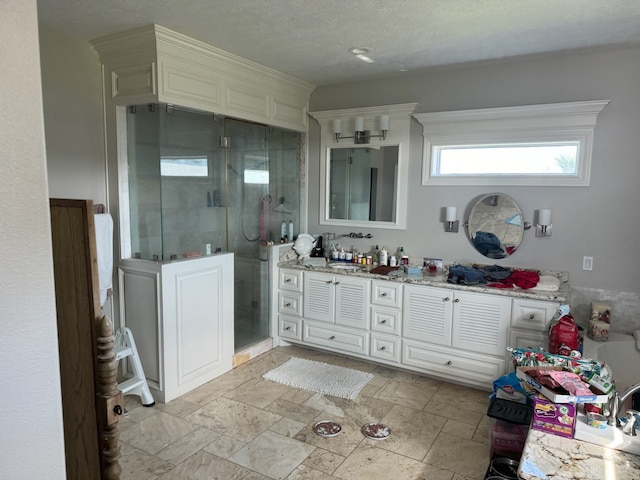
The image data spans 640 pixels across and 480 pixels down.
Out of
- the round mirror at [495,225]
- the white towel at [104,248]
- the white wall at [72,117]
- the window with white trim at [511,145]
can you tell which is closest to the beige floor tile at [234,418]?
the white towel at [104,248]

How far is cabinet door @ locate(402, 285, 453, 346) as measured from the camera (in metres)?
3.55

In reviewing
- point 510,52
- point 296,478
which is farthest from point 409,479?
point 510,52

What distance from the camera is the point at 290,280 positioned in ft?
14.0

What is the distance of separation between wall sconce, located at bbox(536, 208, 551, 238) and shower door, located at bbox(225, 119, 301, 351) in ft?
7.60

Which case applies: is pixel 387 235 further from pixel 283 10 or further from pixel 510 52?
pixel 283 10

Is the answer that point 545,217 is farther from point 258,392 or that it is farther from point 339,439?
point 258,392

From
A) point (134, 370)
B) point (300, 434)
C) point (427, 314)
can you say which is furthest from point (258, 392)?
point (427, 314)

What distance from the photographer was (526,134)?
357 centimetres

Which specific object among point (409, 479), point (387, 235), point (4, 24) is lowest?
point (409, 479)

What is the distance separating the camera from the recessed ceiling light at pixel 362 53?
3.29 m

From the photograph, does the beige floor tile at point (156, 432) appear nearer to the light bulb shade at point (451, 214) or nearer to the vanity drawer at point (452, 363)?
the vanity drawer at point (452, 363)

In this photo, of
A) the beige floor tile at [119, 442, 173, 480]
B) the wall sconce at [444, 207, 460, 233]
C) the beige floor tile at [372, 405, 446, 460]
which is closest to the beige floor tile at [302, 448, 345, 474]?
the beige floor tile at [372, 405, 446, 460]

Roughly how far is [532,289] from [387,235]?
1414mm

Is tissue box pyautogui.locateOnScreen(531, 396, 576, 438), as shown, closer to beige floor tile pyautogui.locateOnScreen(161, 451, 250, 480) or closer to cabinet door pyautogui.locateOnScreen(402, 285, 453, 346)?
beige floor tile pyautogui.locateOnScreen(161, 451, 250, 480)
